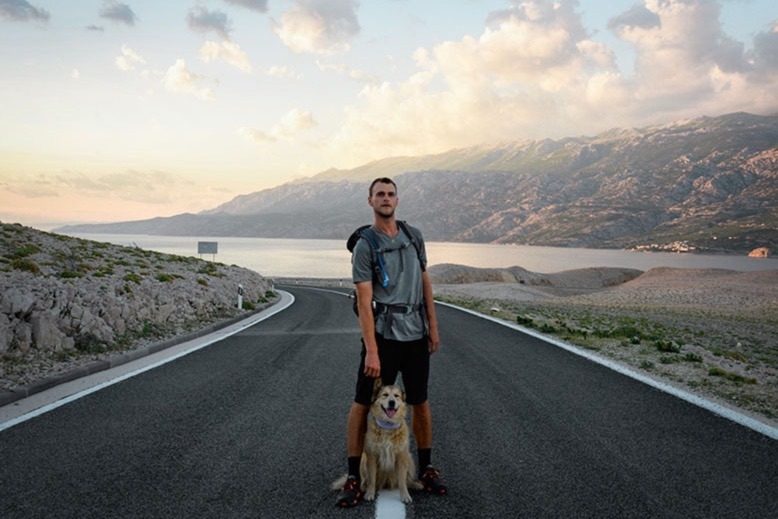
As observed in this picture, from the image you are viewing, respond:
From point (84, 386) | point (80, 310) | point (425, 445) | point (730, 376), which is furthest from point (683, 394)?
point (80, 310)

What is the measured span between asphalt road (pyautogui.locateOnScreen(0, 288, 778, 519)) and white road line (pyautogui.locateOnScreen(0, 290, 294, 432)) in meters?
0.23

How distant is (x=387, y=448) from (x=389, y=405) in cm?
37

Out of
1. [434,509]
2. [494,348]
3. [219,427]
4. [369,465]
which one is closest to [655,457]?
[434,509]

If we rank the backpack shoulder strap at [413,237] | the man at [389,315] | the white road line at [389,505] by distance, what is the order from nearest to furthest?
1. the white road line at [389,505]
2. the man at [389,315]
3. the backpack shoulder strap at [413,237]

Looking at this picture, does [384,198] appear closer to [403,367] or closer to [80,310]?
[403,367]

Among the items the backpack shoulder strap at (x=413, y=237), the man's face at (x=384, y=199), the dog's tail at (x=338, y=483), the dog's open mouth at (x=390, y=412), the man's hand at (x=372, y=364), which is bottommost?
the dog's tail at (x=338, y=483)

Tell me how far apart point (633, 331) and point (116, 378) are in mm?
12540

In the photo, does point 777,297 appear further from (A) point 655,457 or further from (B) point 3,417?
(B) point 3,417

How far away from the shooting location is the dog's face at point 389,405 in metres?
4.08

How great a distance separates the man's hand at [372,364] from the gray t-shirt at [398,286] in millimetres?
216

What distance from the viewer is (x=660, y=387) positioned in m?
8.00

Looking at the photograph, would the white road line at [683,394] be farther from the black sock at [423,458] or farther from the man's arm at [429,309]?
the man's arm at [429,309]

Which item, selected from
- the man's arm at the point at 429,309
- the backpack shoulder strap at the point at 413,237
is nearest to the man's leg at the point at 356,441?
the man's arm at the point at 429,309

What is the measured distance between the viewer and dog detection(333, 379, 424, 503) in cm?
412
